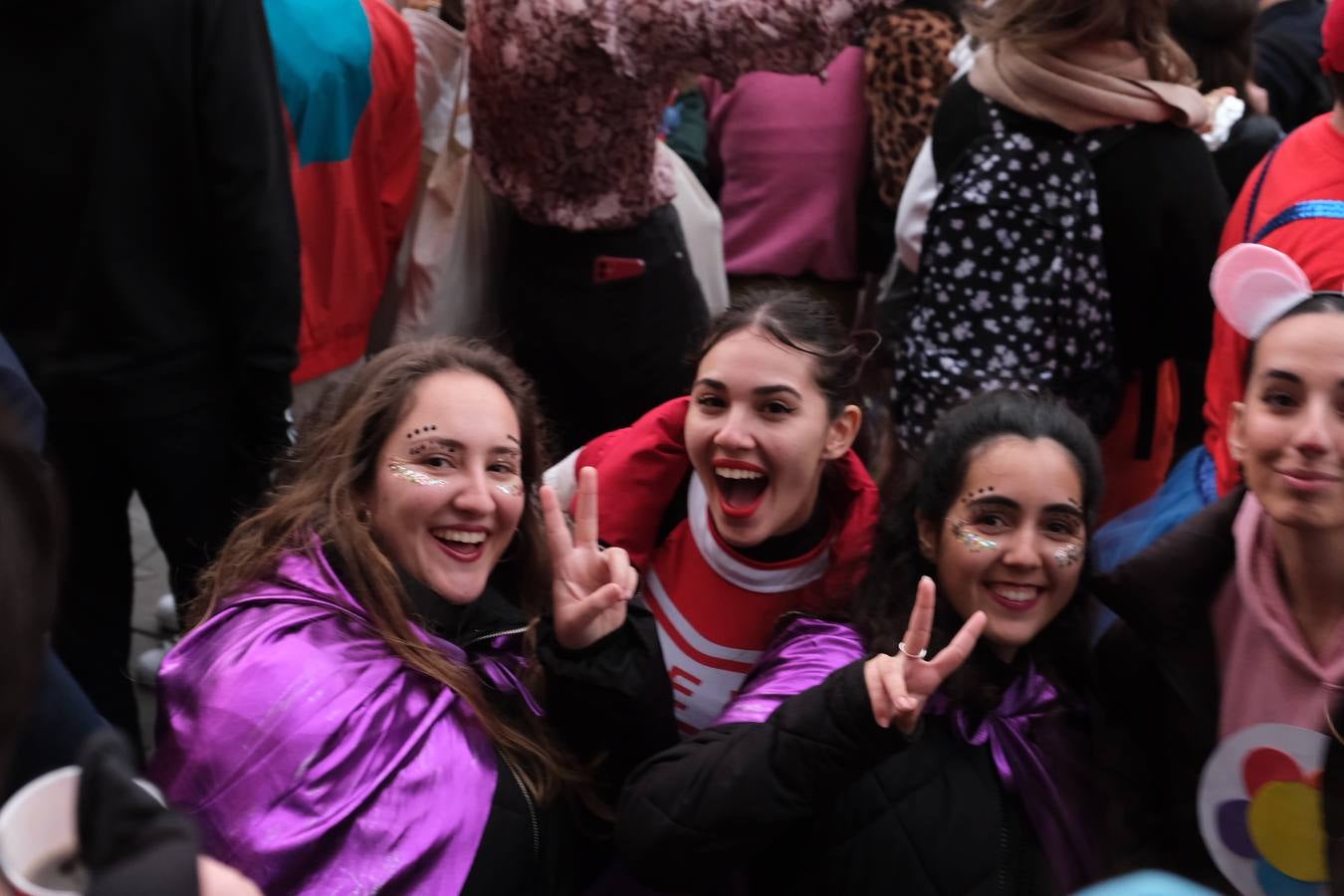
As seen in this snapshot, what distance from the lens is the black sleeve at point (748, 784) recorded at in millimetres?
1910

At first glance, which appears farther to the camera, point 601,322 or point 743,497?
point 601,322

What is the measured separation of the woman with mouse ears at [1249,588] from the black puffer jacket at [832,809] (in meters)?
0.24

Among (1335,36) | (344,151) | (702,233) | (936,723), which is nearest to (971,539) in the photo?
(936,723)

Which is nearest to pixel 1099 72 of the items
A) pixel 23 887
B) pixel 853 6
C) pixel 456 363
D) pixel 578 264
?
pixel 853 6

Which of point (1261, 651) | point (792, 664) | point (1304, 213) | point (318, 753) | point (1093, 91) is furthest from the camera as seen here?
point (1093, 91)

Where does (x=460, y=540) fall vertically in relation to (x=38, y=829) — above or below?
below

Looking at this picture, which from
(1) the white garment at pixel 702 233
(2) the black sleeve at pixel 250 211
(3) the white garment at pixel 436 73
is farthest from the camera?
(1) the white garment at pixel 702 233

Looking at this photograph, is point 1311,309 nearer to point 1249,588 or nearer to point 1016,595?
point 1249,588

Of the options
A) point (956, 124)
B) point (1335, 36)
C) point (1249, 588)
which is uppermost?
point (1335, 36)

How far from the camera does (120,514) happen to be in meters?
3.02

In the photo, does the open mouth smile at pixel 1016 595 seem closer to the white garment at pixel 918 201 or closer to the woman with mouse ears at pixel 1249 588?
the woman with mouse ears at pixel 1249 588

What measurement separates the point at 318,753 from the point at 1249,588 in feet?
4.22

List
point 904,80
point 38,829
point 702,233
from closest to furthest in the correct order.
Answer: point 38,829
point 702,233
point 904,80

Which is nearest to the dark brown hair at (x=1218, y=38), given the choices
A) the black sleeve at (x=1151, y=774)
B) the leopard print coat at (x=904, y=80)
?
the leopard print coat at (x=904, y=80)
